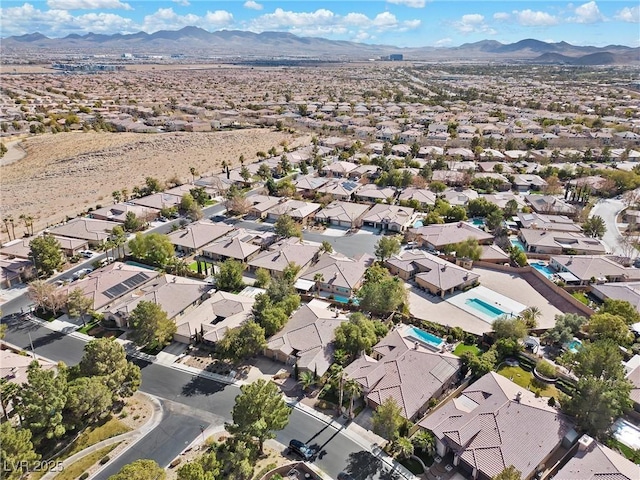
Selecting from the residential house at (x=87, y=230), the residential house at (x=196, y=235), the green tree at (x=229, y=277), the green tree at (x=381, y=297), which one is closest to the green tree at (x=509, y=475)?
the green tree at (x=381, y=297)

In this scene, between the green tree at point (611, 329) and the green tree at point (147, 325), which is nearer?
the green tree at point (147, 325)

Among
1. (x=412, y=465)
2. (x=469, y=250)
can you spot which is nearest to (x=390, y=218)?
(x=469, y=250)

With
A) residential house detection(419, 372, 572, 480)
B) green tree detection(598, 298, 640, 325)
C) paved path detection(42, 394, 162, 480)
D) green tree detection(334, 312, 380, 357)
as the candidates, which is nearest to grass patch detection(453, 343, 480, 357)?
residential house detection(419, 372, 572, 480)

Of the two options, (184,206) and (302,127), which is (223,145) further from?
(184,206)

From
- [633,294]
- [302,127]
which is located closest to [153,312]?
[633,294]

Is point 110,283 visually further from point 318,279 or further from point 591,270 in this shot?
point 591,270

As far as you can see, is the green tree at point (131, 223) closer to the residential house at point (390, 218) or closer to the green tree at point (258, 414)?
the residential house at point (390, 218)
